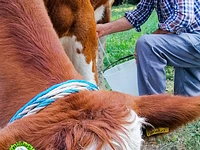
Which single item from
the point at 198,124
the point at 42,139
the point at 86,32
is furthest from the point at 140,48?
the point at 42,139

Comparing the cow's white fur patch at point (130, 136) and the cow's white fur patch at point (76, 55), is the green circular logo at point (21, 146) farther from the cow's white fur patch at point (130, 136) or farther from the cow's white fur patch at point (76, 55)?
the cow's white fur patch at point (76, 55)

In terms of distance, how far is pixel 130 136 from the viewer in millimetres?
1797

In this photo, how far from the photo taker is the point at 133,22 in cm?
429

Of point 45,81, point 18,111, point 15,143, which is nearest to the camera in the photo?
point 15,143

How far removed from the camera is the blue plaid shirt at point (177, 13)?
11.9ft

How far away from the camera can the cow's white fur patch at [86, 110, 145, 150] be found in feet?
5.71

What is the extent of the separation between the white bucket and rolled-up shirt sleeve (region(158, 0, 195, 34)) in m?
0.71

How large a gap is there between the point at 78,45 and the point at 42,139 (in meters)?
2.07

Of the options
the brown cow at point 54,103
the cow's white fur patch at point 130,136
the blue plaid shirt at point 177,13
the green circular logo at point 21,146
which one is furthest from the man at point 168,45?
the green circular logo at point 21,146

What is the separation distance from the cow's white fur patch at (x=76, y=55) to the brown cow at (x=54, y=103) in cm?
104

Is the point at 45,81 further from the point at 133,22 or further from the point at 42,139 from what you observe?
the point at 133,22

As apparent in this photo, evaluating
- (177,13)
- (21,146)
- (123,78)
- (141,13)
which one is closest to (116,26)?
(141,13)

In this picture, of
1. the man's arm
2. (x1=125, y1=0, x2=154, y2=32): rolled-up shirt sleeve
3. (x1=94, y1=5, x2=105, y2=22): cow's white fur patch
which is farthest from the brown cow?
(x1=94, y1=5, x2=105, y2=22): cow's white fur patch

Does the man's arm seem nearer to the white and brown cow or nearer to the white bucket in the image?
the white bucket
